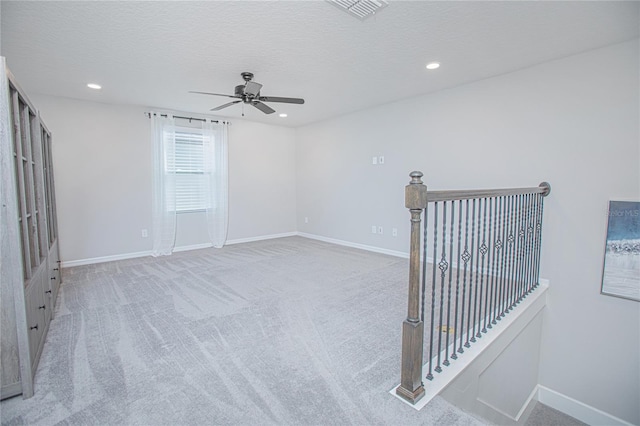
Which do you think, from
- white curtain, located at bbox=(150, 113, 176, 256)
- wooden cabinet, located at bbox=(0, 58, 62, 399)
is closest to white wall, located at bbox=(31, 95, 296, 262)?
white curtain, located at bbox=(150, 113, 176, 256)

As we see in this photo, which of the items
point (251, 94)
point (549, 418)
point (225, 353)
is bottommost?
point (549, 418)

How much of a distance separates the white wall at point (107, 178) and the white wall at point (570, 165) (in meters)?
3.72

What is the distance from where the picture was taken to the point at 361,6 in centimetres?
202

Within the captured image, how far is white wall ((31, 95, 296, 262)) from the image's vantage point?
13.5 ft

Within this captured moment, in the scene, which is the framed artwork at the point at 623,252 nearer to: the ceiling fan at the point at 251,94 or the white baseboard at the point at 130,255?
the ceiling fan at the point at 251,94

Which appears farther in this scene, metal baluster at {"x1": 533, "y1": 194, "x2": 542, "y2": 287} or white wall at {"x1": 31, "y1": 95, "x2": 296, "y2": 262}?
white wall at {"x1": 31, "y1": 95, "x2": 296, "y2": 262}

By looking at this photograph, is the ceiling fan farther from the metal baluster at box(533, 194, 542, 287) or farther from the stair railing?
the metal baluster at box(533, 194, 542, 287)

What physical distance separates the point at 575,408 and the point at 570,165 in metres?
2.32

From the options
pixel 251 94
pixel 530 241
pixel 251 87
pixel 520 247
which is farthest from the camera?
pixel 251 94

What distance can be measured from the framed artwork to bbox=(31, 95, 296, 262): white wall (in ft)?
16.5

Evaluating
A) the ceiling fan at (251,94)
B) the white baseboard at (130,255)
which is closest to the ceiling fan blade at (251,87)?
the ceiling fan at (251,94)

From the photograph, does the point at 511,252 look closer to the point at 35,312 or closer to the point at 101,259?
the point at 35,312

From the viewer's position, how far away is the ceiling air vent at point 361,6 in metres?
1.97

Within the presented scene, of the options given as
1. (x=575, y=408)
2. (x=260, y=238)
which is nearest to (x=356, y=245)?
(x=260, y=238)
